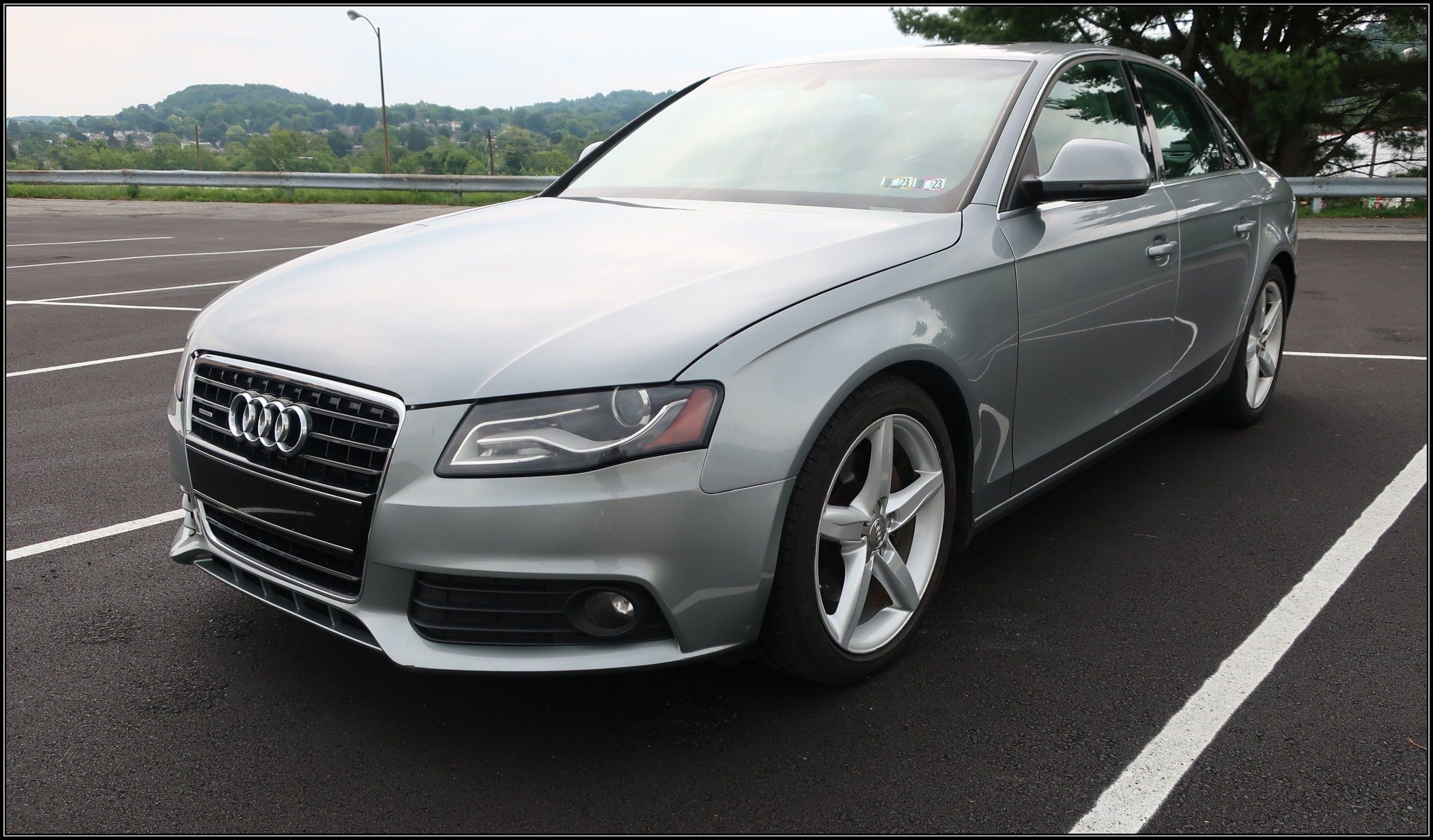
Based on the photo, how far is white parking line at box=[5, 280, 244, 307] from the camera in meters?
8.75

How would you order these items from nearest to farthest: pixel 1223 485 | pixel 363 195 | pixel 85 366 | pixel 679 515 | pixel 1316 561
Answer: pixel 679 515 → pixel 1316 561 → pixel 1223 485 → pixel 85 366 → pixel 363 195

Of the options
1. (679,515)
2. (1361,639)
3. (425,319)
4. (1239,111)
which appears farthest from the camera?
(1239,111)

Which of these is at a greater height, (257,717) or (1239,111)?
(1239,111)

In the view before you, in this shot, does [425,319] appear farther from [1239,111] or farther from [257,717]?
[1239,111]

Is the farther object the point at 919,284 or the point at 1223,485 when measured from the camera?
the point at 1223,485

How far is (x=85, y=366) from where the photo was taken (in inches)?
245

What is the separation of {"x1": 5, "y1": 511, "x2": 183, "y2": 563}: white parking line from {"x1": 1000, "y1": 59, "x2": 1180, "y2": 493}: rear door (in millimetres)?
2715

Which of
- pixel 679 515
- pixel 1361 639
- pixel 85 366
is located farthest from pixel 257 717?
pixel 85 366

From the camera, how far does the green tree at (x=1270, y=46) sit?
17.9 m

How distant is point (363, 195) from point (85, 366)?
16548 mm

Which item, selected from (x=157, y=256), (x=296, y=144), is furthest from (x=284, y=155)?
(x=157, y=256)

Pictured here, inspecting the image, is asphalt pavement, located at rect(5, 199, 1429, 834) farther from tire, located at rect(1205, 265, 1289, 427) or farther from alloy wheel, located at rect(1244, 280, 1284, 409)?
alloy wheel, located at rect(1244, 280, 1284, 409)

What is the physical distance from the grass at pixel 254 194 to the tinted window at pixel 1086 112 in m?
17.1

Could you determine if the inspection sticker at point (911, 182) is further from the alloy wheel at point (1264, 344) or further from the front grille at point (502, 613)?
the alloy wheel at point (1264, 344)
